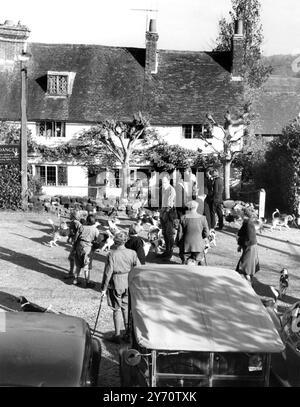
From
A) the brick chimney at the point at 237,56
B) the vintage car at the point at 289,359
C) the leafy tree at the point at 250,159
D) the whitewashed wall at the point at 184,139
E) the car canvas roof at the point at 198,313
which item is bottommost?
the vintage car at the point at 289,359

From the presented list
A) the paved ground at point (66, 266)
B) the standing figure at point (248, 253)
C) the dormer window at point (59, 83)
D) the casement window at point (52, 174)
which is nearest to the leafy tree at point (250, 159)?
the paved ground at point (66, 266)

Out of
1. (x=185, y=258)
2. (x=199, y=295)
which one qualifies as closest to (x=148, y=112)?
(x=185, y=258)

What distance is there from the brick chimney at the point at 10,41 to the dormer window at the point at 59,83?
2.47 m

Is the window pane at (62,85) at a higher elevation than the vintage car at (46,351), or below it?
higher

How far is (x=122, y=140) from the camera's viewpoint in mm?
32531

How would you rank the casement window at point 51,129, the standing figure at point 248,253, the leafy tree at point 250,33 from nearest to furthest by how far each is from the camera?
the standing figure at point 248,253, the casement window at point 51,129, the leafy tree at point 250,33

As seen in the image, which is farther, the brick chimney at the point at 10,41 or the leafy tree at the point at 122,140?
the brick chimney at the point at 10,41

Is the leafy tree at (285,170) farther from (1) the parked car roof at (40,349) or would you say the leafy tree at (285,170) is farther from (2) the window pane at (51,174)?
(1) the parked car roof at (40,349)

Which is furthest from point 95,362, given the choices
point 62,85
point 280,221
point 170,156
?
point 62,85

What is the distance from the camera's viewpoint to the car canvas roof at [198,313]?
7.18m

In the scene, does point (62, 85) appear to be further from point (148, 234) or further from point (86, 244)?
point (86, 244)

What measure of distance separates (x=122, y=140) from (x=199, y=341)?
25860 mm

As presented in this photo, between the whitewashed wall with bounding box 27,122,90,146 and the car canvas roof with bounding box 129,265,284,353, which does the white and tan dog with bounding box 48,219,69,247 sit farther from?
the whitewashed wall with bounding box 27,122,90,146
